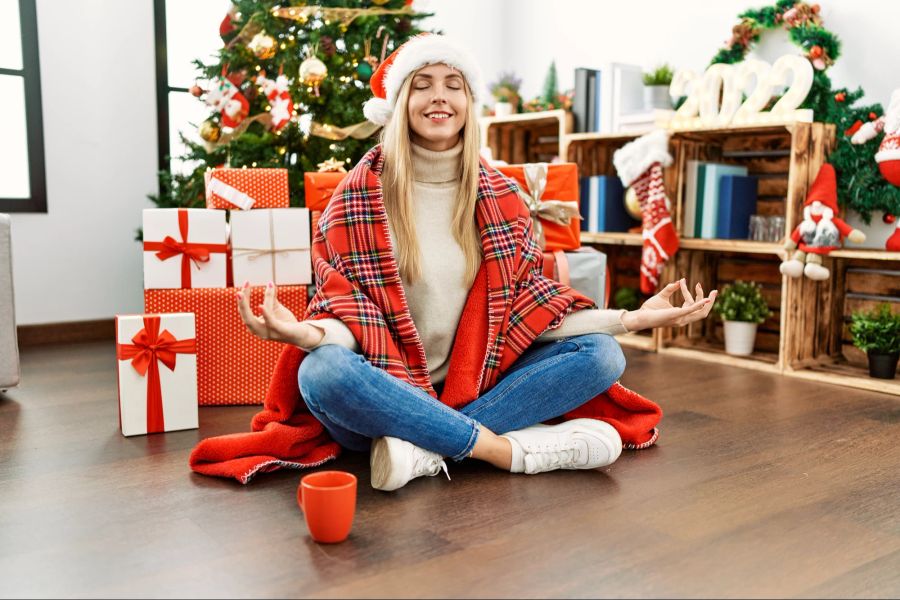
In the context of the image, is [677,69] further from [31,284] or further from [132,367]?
[31,284]

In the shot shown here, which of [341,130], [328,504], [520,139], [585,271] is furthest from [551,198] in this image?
[328,504]

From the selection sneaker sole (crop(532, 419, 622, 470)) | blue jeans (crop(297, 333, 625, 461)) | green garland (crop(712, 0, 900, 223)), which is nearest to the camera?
blue jeans (crop(297, 333, 625, 461))

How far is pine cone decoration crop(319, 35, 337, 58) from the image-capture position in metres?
2.98

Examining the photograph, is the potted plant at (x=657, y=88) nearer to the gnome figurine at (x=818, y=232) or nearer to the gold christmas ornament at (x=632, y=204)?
the gold christmas ornament at (x=632, y=204)

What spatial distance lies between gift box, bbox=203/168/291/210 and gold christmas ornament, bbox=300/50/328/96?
0.64 m

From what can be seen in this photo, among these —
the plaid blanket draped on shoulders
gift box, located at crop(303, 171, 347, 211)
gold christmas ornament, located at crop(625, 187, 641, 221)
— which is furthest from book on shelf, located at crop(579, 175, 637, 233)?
the plaid blanket draped on shoulders

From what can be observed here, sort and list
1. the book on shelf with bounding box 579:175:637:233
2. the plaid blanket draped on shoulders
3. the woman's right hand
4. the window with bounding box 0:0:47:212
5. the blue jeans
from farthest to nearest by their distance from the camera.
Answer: the book on shelf with bounding box 579:175:637:233, the window with bounding box 0:0:47:212, the plaid blanket draped on shoulders, the blue jeans, the woman's right hand

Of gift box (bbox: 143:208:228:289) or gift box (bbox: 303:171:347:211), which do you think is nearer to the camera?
gift box (bbox: 143:208:228:289)

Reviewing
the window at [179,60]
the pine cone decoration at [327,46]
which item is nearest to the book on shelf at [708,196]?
the pine cone decoration at [327,46]

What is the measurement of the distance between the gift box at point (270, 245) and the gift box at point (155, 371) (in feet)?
1.10

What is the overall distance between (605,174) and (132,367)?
2364mm

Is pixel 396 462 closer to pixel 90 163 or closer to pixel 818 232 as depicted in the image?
pixel 818 232

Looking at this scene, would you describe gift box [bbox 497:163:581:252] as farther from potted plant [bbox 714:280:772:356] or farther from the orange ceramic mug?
the orange ceramic mug

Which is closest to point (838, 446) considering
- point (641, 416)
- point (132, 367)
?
point (641, 416)
